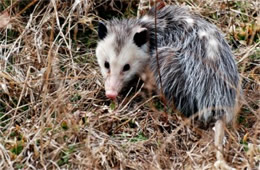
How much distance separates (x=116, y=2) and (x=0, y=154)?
76.1 inches

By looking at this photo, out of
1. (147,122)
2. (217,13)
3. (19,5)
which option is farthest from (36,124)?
(217,13)

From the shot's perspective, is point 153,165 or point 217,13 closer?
point 153,165

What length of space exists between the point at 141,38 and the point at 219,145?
101 cm

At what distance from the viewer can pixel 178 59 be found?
3855mm

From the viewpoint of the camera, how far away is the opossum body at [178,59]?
366 cm

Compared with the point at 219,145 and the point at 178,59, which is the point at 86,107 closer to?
the point at 178,59

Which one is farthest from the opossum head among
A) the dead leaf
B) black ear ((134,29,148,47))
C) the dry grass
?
the dead leaf

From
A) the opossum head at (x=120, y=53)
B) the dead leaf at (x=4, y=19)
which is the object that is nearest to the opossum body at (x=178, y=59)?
the opossum head at (x=120, y=53)

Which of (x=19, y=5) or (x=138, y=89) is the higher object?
(x=19, y=5)

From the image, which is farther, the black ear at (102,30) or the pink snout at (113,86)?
the black ear at (102,30)

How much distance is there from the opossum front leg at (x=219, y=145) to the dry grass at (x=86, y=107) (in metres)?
0.05

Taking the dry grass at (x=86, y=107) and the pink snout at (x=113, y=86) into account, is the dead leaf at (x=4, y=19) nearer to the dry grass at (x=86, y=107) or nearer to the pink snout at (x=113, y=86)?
the dry grass at (x=86, y=107)

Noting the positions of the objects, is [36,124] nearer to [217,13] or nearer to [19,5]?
[19,5]

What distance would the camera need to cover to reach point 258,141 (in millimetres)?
3486
